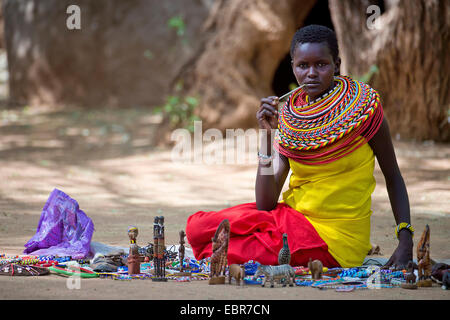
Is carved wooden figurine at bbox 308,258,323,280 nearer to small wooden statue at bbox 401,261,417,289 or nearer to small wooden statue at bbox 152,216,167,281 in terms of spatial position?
small wooden statue at bbox 401,261,417,289

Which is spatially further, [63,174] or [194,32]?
[194,32]

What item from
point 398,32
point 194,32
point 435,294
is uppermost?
point 194,32

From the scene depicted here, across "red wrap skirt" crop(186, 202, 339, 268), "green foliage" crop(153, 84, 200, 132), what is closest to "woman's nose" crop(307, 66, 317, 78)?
"red wrap skirt" crop(186, 202, 339, 268)

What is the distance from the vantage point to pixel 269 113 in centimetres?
422

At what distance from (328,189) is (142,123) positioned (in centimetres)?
963

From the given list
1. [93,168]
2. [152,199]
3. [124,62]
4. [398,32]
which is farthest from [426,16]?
[124,62]

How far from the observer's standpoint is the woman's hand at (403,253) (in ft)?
13.2

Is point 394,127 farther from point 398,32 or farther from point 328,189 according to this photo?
point 328,189

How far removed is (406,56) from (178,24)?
5.64 meters

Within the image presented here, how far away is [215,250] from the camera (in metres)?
3.87

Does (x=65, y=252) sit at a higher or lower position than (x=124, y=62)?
lower

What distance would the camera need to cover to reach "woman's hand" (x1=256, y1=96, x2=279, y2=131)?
13.8ft

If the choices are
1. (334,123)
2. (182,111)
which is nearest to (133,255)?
(334,123)

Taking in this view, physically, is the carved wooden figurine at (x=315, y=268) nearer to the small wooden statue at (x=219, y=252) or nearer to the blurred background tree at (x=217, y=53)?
the small wooden statue at (x=219, y=252)
